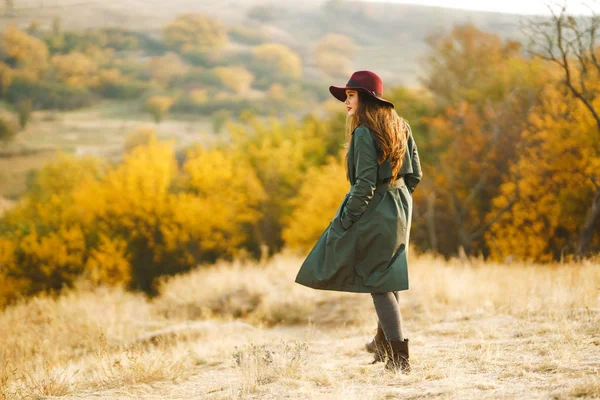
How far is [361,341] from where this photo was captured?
578 centimetres

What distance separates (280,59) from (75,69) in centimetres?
3122

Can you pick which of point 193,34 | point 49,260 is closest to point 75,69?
point 193,34

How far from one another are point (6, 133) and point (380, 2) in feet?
226

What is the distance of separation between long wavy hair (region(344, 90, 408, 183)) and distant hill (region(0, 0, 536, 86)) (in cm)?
8471

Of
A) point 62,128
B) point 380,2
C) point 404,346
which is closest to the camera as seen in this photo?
point 404,346

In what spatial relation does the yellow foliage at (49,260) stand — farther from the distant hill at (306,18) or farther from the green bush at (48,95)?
the distant hill at (306,18)

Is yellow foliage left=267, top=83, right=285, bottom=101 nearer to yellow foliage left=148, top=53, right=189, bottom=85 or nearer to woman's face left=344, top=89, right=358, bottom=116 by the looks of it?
yellow foliage left=148, top=53, right=189, bottom=85

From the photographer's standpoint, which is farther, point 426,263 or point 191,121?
point 191,121

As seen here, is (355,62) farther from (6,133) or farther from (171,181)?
(171,181)

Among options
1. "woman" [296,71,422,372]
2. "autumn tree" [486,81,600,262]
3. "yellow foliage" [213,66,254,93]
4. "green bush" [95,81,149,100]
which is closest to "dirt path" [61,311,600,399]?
"woman" [296,71,422,372]

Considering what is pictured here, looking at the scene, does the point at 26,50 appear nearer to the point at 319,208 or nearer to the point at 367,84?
the point at 319,208

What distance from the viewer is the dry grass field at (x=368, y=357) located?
3.66 meters

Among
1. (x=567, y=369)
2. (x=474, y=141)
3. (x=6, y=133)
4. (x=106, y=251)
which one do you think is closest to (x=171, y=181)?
(x=106, y=251)

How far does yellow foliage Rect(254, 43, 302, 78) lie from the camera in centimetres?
9281
